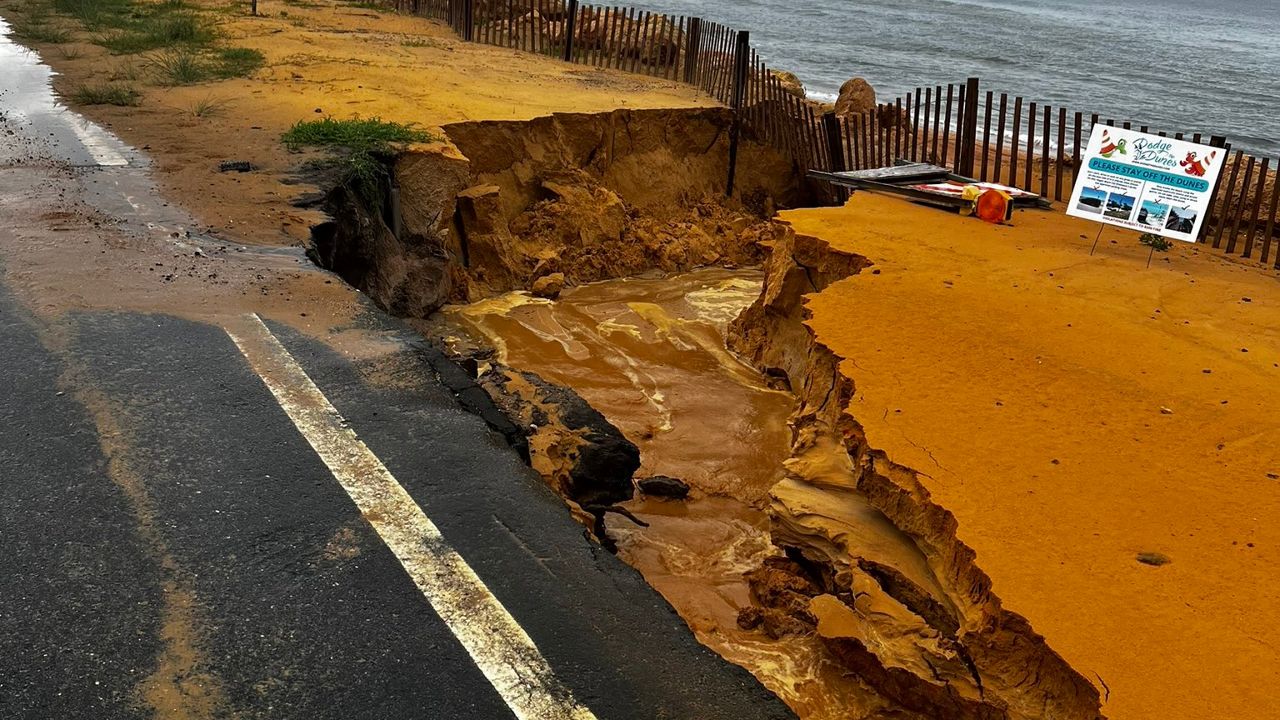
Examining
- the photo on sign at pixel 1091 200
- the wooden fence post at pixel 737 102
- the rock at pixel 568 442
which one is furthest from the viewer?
the wooden fence post at pixel 737 102

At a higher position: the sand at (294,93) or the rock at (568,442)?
the sand at (294,93)

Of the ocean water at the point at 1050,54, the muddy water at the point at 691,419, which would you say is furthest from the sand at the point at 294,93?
the ocean water at the point at 1050,54

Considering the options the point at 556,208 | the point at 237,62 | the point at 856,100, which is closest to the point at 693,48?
the point at 856,100

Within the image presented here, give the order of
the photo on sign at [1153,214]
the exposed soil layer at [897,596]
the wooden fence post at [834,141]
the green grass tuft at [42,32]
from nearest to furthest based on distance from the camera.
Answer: the exposed soil layer at [897,596] → the photo on sign at [1153,214] → the wooden fence post at [834,141] → the green grass tuft at [42,32]

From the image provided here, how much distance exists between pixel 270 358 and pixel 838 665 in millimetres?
3242

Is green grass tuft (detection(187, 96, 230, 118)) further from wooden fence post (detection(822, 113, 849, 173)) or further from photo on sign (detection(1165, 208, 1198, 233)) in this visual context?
photo on sign (detection(1165, 208, 1198, 233))

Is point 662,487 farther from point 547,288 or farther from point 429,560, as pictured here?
point 547,288

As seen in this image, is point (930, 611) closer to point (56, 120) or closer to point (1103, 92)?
point (56, 120)

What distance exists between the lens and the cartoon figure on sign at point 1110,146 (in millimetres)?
8133

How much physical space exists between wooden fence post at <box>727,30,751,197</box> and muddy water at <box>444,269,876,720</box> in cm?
174

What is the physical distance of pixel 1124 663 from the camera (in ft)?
11.3

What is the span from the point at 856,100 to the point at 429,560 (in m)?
13.2

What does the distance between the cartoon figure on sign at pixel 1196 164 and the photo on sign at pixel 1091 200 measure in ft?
2.01

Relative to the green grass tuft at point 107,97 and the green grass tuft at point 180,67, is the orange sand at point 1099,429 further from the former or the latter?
the green grass tuft at point 180,67
